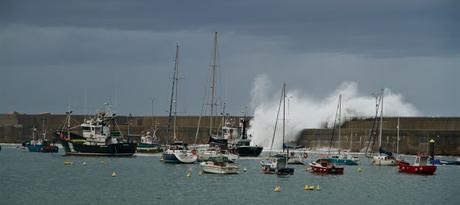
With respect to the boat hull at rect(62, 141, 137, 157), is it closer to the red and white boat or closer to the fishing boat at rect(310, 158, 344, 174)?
the fishing boat at rect(310, 158, 344, 174)

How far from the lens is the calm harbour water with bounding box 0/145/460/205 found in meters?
53.5

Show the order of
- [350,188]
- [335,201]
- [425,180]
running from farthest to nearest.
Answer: [425,180], [350,188], [335,201]

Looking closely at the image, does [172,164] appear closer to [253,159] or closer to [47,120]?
[253,159]

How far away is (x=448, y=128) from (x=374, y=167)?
3075 centimetres

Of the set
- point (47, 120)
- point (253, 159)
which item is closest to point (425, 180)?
point (253, 159)

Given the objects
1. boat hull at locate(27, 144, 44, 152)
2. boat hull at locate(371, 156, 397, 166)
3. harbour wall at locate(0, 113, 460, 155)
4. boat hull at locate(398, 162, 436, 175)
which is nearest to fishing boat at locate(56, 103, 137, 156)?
harbour wall at locate(0, 113, 460, 155)

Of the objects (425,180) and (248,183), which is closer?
(248,183)

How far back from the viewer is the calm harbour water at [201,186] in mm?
53531

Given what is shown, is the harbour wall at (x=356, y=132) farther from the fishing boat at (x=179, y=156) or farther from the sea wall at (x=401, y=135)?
the fishing boat at (x=179, y=156)

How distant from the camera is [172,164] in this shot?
87438mm

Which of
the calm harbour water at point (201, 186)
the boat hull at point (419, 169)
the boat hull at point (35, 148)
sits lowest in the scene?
the calm harbour water at point (201, 186)

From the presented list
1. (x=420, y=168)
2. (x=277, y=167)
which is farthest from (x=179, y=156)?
(x=420, y=168)

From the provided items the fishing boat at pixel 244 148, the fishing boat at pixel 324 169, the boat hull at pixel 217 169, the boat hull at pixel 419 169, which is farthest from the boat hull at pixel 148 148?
the boat hull at pixel 419 169

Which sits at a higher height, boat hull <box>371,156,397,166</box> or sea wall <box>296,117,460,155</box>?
sea wall <box>296,117,460,155</box>
